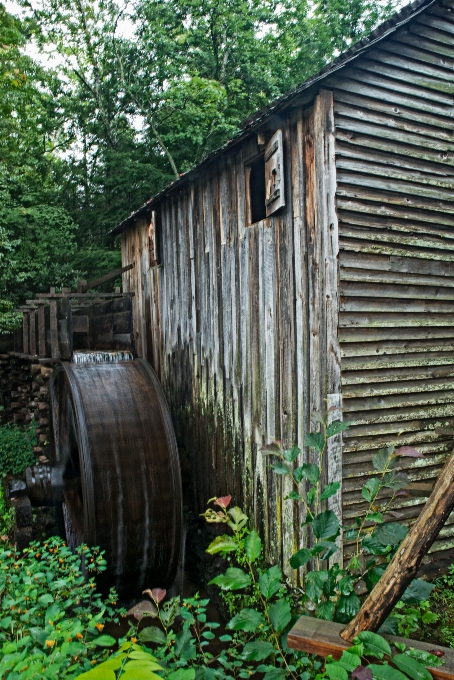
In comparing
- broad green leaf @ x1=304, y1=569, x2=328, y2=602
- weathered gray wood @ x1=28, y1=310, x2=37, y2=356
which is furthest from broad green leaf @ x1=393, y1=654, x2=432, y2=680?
weathered gray wood @ x1=28, y1=310, x2=37, y2=356

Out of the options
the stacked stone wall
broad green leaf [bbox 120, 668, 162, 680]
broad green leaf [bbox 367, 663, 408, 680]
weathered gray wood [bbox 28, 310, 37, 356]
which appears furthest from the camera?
the stacked stone wall

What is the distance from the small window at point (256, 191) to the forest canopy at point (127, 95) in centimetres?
748

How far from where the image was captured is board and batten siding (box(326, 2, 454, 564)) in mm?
4008

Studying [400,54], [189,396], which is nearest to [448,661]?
[400,54]

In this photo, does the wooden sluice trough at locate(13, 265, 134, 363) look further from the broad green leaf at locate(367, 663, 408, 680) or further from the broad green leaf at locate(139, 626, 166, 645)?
the broad green leaf at locate(367, 663, 408, 680)

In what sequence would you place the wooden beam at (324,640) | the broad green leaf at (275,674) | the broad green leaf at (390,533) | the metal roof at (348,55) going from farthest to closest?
1. the metal roof at (348,55)
2. the broad green leaf at (390,533)
3. the broad green leaf at (275,674)
4. the wooden beam at (324,640)

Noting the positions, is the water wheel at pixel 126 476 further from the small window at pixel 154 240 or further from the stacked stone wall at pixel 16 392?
the stacked stone wall at pixel 16 392

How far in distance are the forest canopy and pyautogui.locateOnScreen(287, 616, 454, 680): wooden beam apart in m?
10.5

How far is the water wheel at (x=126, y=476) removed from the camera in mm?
5199

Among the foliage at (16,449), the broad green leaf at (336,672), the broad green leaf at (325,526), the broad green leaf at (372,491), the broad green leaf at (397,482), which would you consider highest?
the broad green leaf at (397,482)

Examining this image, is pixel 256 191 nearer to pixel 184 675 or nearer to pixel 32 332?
pixel 184 675

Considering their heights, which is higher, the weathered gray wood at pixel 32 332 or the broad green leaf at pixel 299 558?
the weathered gray wood at pixel 32 332

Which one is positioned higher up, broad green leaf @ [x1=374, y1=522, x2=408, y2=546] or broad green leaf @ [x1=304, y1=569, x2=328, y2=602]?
broad green leaf @ [x1=374, y1=522, x2=408, y2=546]

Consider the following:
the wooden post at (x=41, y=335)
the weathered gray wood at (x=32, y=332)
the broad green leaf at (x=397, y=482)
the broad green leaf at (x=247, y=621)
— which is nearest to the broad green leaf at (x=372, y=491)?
the broad green leaf at (x=397, y=482)
